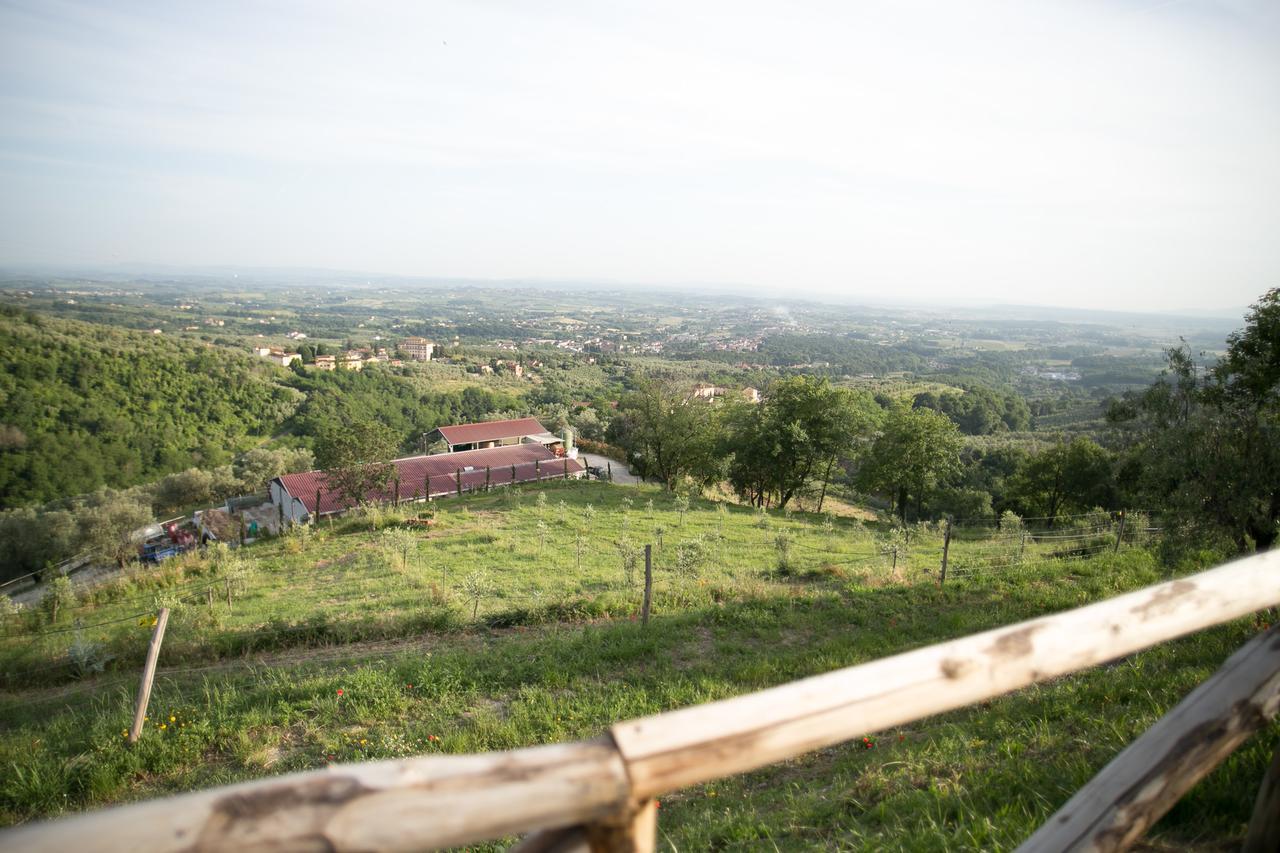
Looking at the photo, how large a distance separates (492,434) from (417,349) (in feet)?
233

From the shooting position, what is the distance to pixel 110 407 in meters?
48.9

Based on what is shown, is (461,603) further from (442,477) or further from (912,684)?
(442,477)

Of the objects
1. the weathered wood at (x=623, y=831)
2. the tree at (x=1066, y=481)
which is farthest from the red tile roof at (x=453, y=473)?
the tree at (x=1066, y=481)

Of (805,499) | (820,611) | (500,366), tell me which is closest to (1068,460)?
(805,499)

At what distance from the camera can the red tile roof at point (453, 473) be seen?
27953 millimetres

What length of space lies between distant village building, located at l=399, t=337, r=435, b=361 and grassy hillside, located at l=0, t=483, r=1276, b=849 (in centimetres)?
9461

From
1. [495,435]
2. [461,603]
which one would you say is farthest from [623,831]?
[495,435]

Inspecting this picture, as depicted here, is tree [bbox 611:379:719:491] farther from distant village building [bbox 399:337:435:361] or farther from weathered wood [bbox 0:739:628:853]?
distant village building [bbox 399:337:435:361]

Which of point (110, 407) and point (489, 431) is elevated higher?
A: point (110, 407)

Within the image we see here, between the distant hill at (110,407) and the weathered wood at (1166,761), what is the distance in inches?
2256

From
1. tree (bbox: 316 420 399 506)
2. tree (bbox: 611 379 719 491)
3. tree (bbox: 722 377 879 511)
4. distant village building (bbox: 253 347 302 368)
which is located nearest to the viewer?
tree (bbox: 316 420 399 506)

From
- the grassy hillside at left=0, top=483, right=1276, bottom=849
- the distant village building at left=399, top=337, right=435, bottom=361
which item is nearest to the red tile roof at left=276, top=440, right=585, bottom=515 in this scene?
the grassy hillside at left=0, top=483, right=1276, bottom=849

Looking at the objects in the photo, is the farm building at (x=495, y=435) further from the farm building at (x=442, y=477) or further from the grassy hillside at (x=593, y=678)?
the grassy hillside at (x=593, y=678)

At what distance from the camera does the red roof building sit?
44.6 m
